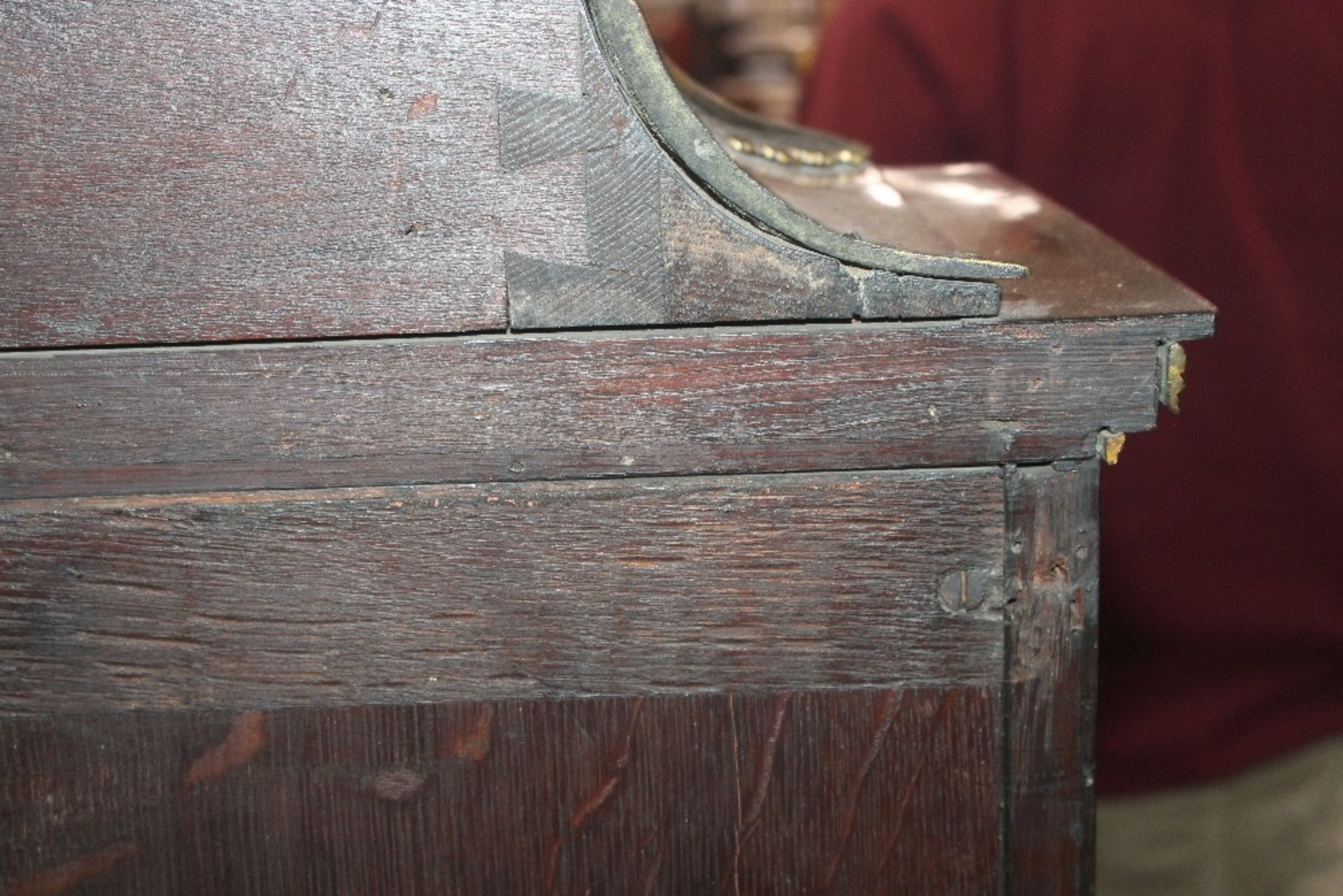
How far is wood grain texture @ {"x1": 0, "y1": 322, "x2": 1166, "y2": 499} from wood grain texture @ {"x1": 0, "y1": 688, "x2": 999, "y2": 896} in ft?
0.46

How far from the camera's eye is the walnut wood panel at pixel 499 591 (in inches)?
30.9

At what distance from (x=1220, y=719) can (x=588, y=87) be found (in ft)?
3.87

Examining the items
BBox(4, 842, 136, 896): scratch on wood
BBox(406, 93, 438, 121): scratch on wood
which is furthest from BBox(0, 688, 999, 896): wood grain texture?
BBox(406, 93, 438, 121): scratch on wood

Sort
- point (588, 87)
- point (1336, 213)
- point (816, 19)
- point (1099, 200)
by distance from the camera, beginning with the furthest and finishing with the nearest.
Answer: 1. point (816, 19)
2. point (1099, 200)
3. point (1336, 213)
4. point (588, 87)

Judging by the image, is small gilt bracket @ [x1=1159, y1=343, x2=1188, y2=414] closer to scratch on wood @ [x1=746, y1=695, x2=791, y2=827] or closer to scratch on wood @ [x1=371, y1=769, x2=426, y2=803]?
scratch on wood @ [x1=746, y1=695, x2=791, y2=827]

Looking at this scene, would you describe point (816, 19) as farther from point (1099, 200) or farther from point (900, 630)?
point (900, 630)

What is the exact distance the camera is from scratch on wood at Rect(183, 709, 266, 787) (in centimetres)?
81

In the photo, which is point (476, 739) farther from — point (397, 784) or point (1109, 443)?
point (1109, 443)

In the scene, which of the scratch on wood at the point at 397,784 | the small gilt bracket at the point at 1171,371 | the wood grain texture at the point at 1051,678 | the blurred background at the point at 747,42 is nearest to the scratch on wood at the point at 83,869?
the scratch on wood at the point at 397,784

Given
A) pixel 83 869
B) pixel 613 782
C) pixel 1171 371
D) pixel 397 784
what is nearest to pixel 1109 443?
pixel 1171 371

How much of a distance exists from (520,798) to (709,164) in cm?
36

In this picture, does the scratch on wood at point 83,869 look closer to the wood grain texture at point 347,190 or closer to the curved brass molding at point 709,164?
the wood grain texture at point 347,190

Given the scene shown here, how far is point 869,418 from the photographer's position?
774 millimetres

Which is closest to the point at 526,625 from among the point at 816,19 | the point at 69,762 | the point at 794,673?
the point at 794,673
